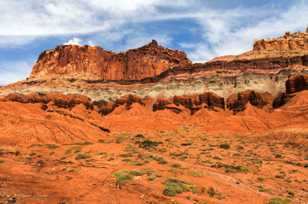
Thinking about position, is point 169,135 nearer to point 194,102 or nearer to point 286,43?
point 194,102

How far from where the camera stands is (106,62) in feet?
355

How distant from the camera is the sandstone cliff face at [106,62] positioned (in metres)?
→ 103

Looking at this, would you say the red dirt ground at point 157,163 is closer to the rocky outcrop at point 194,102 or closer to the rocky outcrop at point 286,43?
the rocky outcrop at point 194,102

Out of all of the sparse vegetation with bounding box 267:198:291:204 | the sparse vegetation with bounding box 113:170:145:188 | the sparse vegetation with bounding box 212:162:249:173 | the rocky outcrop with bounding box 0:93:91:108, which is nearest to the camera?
the sparse vegetation with bounding box 267:198:291:204

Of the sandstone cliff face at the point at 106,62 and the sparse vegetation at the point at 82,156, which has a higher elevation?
the sandstone cliff face at the point at 106,62

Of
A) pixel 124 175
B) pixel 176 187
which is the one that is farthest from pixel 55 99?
pixel 176 187

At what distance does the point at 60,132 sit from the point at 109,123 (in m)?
22.1

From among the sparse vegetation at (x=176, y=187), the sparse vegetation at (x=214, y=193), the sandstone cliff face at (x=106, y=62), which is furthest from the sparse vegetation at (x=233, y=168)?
the sandstone cliff face at (x=106, y=62)

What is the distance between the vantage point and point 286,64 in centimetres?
5400

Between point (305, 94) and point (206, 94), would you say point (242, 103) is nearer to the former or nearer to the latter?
point (206, 94)

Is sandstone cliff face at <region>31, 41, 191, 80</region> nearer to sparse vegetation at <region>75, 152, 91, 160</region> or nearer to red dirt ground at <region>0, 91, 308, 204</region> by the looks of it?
red dirt ground at <region>0, 91, 308, 204</region>

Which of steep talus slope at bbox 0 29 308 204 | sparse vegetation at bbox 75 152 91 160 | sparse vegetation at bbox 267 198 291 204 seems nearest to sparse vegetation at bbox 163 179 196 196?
steep talus slope at bbox 0 29 308 204

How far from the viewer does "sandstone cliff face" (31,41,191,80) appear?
103 m

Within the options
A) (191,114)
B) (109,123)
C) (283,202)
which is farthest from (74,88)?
(283,202)
